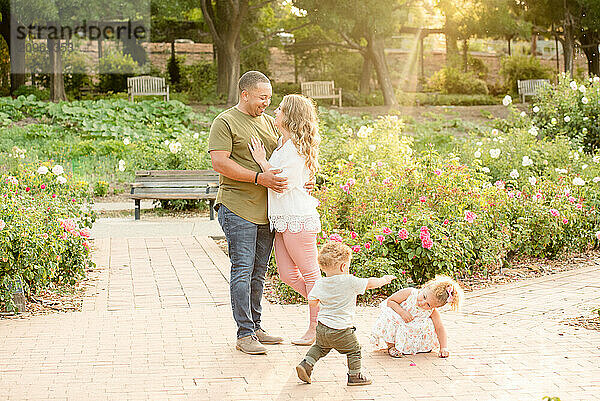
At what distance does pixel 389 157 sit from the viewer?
29.5 ft

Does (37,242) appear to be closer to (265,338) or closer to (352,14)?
(265,338)

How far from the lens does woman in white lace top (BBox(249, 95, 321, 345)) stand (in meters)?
4.56

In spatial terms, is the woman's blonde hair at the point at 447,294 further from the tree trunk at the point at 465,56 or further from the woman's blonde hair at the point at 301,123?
the tree trunk at the point at 465,56

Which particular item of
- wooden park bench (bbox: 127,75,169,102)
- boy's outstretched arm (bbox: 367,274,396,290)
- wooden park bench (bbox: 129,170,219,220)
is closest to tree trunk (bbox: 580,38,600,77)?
wooden park bench (bbox: 127,75,169,102)

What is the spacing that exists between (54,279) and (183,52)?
82.2ft

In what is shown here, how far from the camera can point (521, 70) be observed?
30281 millimetres

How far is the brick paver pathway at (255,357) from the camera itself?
399cm

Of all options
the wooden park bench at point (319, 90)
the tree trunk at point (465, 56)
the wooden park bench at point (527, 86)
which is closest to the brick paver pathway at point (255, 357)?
the wooden park bench at point (319, 90)

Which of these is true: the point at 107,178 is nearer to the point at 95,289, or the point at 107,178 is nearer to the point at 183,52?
the point at 95,289

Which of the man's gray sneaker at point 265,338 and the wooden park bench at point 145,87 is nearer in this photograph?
the man's gray sneaker at point 265,338

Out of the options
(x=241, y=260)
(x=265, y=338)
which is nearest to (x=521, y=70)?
(x=265, y=338)

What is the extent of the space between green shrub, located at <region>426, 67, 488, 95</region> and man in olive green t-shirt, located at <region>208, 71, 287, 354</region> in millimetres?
26745

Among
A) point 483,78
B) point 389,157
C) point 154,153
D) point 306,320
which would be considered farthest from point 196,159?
point 483,78

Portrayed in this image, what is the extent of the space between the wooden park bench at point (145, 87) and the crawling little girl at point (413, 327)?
20272mm
